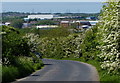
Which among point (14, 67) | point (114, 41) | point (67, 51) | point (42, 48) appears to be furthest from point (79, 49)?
point (114, 41)

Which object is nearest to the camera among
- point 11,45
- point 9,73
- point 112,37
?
point 112,37

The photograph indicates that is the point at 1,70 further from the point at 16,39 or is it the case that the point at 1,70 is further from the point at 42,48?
the point at 42,48

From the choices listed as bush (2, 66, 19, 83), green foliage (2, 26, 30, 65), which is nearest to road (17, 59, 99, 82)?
bush (2, 66, 19, 83)

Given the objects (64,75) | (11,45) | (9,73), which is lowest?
(64,75)

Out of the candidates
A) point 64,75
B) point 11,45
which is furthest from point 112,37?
point 11,45

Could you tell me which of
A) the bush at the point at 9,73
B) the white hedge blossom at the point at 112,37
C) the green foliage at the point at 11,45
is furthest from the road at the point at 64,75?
the white hedge blossom at the point at 112,37

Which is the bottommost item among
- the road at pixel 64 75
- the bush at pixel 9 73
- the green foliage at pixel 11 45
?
the road at pixel 64 75

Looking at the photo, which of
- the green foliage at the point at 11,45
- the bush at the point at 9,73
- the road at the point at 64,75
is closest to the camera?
the bush at the point at 9,73

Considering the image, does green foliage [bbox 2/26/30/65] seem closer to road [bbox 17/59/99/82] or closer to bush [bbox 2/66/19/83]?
bush [bbox 2/66/19/83]

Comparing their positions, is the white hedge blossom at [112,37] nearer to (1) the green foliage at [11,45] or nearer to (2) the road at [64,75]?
(2) the road at [64,75]

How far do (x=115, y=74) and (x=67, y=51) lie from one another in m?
51.2

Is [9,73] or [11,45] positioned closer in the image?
[9,73]

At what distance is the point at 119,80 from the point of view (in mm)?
21219

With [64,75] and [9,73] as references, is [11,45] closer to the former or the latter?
[64,75]
